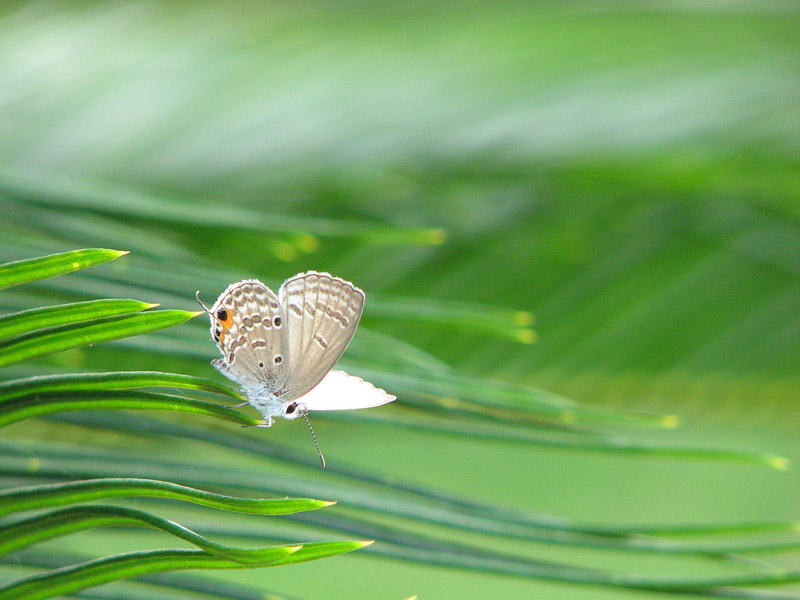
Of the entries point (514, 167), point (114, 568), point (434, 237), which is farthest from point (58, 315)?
point (514, 167)

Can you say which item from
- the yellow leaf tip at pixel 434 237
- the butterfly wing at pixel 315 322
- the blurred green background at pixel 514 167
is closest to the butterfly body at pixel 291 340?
the butterfly wing at pixel 315 322

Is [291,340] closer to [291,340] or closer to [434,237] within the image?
[291,340]

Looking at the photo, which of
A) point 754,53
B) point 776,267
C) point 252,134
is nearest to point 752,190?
point 776,267

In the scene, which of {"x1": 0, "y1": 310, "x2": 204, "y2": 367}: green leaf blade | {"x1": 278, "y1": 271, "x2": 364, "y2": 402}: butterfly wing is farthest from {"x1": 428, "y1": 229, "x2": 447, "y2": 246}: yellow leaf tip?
{"x1": 0, "y1": 310, "x2": 204, "y2": 367}: green leaf blade

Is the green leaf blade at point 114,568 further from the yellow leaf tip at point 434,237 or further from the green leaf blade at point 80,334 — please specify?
the yellow leaf tip at point 434,237

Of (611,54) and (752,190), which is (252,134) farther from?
(752,190)

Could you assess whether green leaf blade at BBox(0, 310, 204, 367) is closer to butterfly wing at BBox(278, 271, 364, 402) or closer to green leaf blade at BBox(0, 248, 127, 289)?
green leaf blade at BBox(0, 248, 127, 289)
